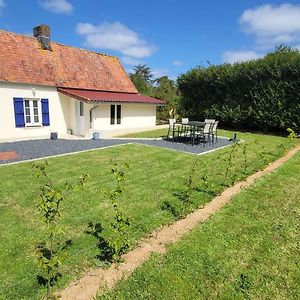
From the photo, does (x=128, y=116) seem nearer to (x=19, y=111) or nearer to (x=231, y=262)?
(x=19, y=111)

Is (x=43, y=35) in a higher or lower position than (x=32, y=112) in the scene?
higher

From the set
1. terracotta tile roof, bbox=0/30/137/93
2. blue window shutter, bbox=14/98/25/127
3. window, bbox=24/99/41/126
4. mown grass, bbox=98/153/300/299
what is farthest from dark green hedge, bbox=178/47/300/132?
mown grass, bbox=98/153/300/299

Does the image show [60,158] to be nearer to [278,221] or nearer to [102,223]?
[102,223]

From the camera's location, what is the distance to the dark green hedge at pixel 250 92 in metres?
17.7

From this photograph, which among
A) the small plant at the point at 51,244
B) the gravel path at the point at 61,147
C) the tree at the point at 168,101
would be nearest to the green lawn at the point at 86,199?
the small plant at the point at 51,244

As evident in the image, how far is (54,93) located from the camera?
16.9 metres

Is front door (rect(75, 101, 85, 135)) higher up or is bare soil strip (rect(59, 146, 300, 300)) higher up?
front door (rect(75, 101, 85, 135))

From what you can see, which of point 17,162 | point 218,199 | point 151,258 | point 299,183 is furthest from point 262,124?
point 151,258

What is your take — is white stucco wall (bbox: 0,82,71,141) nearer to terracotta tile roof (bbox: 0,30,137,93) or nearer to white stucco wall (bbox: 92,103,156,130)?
terracotta tile roof (bbox: 0,30,137,93)

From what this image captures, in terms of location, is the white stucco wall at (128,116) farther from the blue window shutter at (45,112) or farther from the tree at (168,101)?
the tree at (168,101)

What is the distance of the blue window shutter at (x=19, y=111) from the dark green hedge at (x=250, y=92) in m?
14.2

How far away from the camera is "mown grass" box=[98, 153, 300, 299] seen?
340cm

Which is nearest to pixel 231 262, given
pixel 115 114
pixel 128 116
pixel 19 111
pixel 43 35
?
pixel 19 111

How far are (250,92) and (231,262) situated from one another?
58.3 ft
